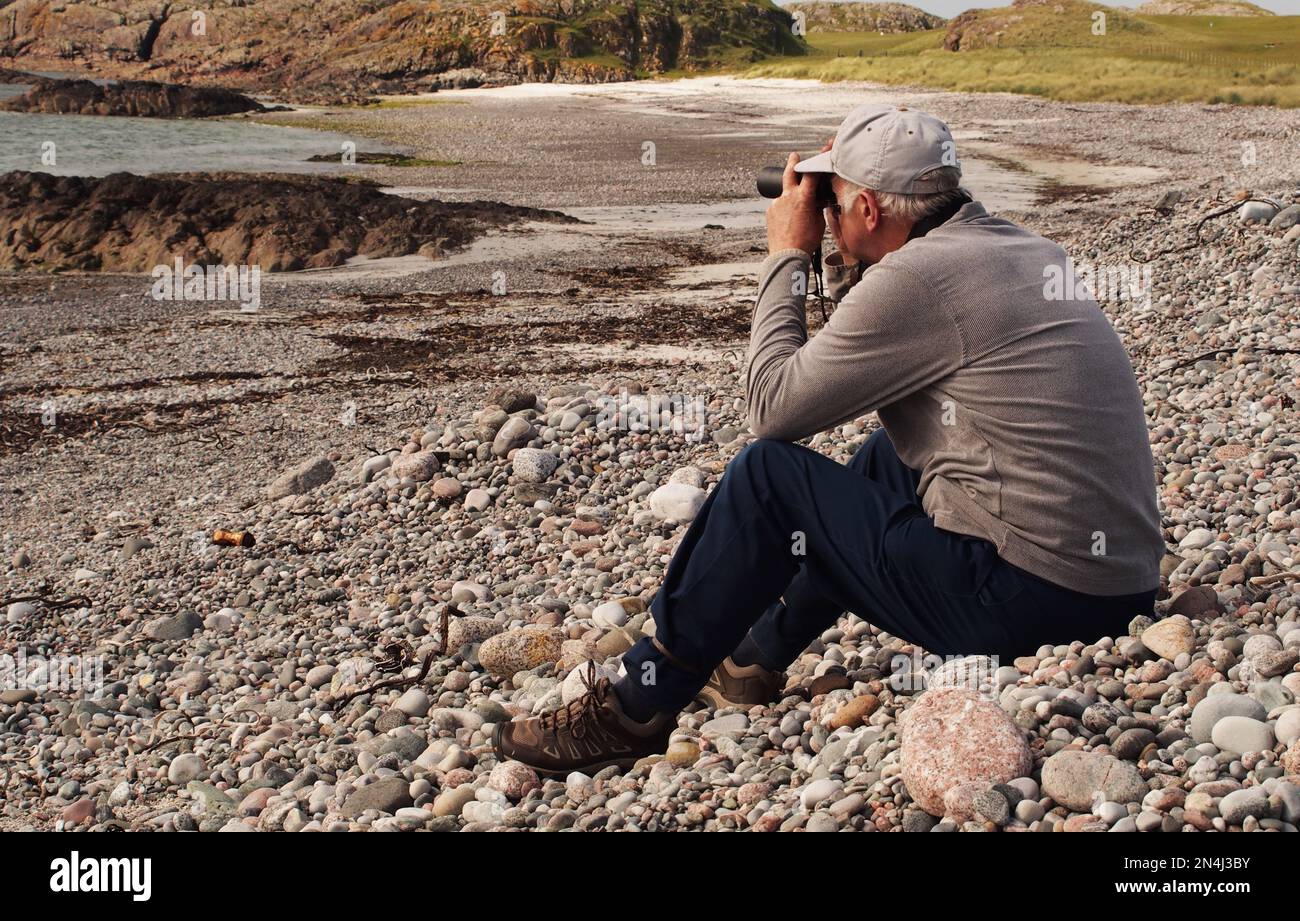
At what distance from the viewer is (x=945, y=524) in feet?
10.7

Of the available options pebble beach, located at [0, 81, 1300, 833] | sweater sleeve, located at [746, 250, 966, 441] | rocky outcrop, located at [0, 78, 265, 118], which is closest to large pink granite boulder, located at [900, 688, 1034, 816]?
pebble beach, located at [0, 81, 1300, 833]

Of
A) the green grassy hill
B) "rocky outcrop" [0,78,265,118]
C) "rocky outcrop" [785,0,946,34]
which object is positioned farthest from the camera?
"rocky outcrop" [785,0,946,34]

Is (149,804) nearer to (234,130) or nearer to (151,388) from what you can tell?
(151,388)

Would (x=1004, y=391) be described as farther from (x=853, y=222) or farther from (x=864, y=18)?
(x=864, y=18)

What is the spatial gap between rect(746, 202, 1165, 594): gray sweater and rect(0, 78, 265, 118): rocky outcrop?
54.5 m

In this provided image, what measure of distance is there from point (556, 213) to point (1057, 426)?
19.2m

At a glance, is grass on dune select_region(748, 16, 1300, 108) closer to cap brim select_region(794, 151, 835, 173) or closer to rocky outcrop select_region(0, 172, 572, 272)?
rocky outcrop select_region(0, 172, 572, 272)

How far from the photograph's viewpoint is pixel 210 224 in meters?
19.4

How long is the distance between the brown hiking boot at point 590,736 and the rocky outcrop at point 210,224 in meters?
15.3

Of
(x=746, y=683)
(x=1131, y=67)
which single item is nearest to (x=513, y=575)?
(x=746, y=683)

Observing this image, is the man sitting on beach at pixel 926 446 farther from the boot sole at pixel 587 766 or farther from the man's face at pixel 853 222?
the boot sole at pixel 587 766

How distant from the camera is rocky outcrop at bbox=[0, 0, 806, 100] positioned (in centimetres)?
7644

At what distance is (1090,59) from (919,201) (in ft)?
179
